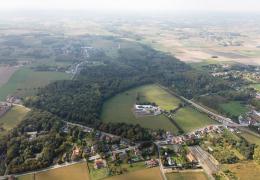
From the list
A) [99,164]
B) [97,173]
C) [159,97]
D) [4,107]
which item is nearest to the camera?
[97,173]

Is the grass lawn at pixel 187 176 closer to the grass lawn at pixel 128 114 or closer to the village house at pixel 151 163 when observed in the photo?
the village house at pixel 151 163

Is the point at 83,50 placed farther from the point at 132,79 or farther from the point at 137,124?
the point at 137,124

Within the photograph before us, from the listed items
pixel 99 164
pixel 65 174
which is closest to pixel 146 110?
pixel 99 164

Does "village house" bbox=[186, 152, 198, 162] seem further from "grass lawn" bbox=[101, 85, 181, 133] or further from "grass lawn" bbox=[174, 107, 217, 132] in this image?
"grass lawn" bbox=[174, 107, 217, 132]

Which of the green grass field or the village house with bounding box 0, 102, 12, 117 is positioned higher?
the green grass field

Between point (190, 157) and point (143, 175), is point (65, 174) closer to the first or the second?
point (143, 175)

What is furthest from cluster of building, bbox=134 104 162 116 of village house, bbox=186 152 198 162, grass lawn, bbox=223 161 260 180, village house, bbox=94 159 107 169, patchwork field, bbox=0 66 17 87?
patchwork field, bbox=0 66 17 87

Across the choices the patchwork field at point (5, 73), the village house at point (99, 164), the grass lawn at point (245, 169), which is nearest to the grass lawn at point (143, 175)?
the village house at point (99, 164)

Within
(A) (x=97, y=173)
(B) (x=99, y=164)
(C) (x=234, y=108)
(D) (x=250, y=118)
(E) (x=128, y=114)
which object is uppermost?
(C) (x=234, y=108)
